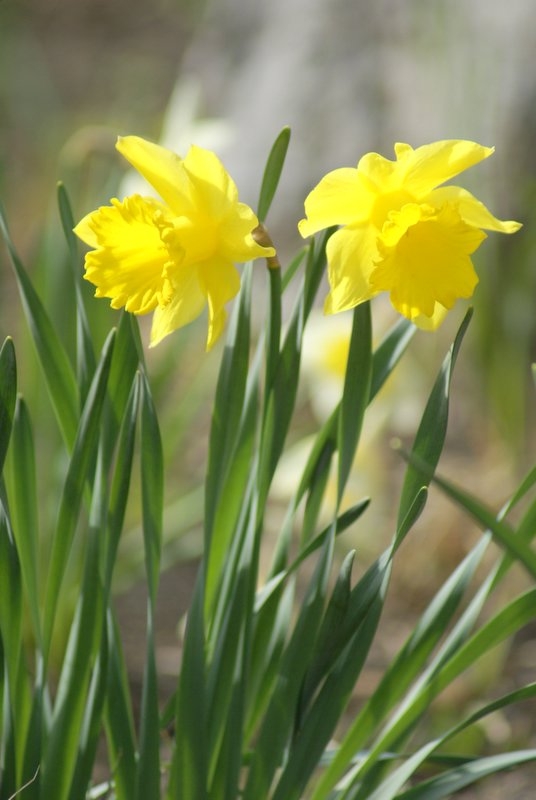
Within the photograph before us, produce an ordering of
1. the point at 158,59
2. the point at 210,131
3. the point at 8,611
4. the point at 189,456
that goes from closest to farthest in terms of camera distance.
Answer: the point at 8,611, the point at 210,131, the point at 189,456, the point at 158,59

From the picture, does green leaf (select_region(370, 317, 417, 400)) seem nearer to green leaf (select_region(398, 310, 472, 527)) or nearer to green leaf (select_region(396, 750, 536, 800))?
green leaf (select_region(398, 310, 472, 527))

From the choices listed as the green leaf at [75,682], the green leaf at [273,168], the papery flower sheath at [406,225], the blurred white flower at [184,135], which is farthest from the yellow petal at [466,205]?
the blurred white flower at [184,135]

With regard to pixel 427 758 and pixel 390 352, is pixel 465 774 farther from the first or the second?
pixel 390 352

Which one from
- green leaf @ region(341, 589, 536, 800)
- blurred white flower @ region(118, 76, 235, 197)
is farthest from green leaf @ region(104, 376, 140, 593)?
blurred white flower @ region(118, 76, 235, 197)

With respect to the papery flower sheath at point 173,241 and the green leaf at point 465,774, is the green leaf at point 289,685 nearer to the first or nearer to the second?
the green leaf at point 465,774

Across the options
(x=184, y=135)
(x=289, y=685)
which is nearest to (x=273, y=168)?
(x=289, y=685)

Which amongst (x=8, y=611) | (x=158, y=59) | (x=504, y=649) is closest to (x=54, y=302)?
(x=8, y=611)

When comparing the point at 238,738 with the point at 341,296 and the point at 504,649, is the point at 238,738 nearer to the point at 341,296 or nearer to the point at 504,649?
the point at 341,296
